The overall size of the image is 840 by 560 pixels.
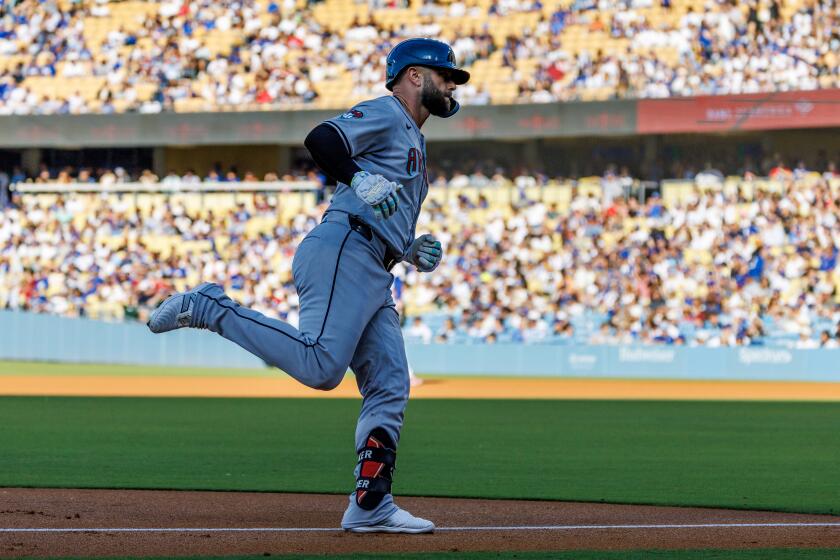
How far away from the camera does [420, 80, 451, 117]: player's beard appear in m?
5.79

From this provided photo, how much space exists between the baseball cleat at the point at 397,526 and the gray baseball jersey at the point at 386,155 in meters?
1.12

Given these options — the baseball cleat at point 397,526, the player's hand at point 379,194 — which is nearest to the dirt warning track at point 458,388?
the baseball cleat at point 397,526

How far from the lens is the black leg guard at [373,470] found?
5680 mm

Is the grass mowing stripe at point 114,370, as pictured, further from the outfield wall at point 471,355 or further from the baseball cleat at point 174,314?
the baseball cleat at point 174,314

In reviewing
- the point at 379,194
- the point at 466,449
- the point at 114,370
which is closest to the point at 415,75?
the point at 379,194

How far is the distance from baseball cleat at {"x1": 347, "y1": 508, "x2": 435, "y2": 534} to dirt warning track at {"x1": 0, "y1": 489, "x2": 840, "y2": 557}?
57 millimetres

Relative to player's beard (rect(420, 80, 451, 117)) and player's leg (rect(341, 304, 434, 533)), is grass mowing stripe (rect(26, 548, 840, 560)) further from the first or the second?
player's beard (rect(420, 80, 451, 117))

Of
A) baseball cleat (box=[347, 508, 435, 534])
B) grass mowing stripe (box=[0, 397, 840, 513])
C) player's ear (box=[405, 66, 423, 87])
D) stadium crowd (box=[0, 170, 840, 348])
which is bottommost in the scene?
baseball cleat (box=[347, 508, 435, 534])

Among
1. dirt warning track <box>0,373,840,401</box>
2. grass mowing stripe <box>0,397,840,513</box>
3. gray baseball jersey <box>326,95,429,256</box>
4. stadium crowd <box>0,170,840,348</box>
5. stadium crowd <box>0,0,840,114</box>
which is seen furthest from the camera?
stadium crowd <box>0,0,840,114</box>

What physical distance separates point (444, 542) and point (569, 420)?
9398mm

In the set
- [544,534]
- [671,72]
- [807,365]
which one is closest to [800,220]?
[807,365]

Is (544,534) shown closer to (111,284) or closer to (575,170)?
(111,284)

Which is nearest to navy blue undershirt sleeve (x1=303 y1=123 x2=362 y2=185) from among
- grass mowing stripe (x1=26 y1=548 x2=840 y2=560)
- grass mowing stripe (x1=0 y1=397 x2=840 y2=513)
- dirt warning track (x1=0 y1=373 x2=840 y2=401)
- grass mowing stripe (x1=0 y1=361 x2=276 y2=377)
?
grass mowing stripe (x1=26 y1=548 x2=840 y2=560)

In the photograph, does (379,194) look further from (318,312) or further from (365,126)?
(318,312)
